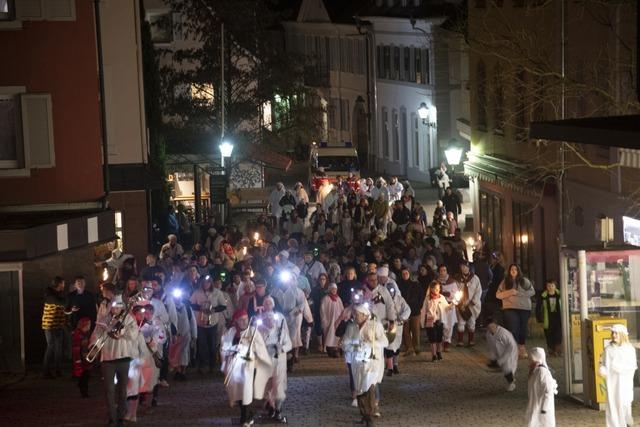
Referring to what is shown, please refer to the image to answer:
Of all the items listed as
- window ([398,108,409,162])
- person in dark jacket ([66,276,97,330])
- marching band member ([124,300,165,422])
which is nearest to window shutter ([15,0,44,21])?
person in dark jacket ([66,276,97,330])

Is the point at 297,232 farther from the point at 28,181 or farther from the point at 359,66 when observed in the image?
the point at 359,66

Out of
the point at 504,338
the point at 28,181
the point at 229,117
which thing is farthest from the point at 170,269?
the point at 229,117

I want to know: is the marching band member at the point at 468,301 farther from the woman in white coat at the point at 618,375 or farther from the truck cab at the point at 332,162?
the truck cab at the point at 332,162

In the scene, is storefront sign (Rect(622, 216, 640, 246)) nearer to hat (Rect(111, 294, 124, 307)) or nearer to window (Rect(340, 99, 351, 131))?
hat (Rect(111, 294, 124, 307))

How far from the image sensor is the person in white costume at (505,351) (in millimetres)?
21453

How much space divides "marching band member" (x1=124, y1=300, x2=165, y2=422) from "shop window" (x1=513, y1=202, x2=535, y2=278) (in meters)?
15.0

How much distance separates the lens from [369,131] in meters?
71.4

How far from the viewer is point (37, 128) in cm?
2534

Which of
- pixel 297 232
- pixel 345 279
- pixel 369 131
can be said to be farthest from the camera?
pixel 369 131

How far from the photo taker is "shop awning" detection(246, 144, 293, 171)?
4909 cm

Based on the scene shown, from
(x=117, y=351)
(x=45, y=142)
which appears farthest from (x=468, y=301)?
(x=117, y=351)

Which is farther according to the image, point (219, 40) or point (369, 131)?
point (369, 131)

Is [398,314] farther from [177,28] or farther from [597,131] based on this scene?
[177,28]

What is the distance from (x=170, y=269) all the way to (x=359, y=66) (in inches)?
1817
